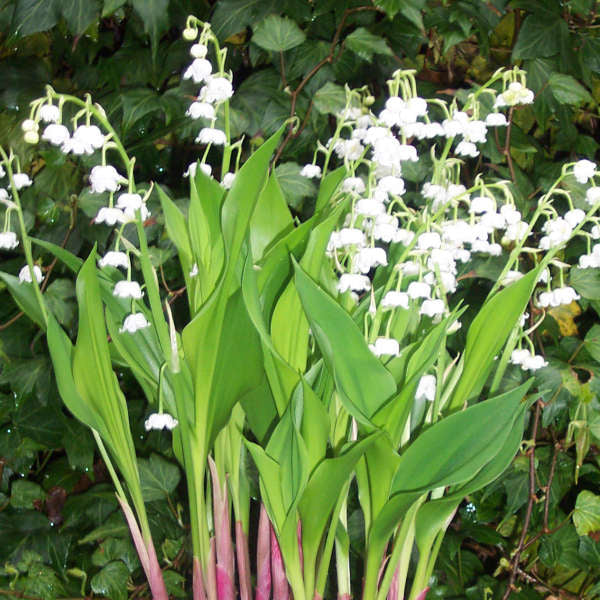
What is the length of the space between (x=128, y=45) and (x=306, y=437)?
2.07ft

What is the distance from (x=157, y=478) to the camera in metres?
0.96

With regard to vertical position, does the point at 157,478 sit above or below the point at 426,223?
below

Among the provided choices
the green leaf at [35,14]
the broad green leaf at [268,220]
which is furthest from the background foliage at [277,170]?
the broad green leaf at [268,220]

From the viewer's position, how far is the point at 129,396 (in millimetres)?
1116

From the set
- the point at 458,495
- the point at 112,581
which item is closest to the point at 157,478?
the point at 112,581

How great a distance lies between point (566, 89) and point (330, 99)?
1.00ft

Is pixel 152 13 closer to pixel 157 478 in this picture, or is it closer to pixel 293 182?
pixel 293 182

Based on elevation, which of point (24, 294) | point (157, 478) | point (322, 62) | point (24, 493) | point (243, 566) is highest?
point (322, 62)

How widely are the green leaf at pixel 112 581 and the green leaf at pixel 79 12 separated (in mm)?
665

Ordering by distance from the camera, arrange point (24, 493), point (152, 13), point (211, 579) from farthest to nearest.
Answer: point (24, 493) → point (152, 13) → point (211, 579)

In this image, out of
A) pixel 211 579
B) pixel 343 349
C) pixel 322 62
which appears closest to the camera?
pixel 343 349

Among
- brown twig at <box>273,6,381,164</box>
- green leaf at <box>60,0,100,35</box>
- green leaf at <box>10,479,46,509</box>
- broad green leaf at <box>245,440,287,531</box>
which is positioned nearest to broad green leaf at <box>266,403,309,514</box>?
broad green leaf at <box>245,440,287,531</box>

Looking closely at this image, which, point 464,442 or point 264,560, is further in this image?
point 264,560

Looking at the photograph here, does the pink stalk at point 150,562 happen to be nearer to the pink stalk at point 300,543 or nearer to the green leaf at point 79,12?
the pink stalk at point 300,543
